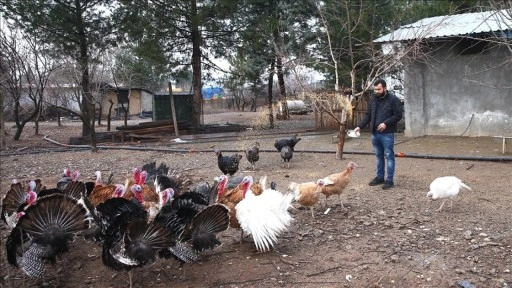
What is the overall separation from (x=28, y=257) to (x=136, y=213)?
113 centimetres

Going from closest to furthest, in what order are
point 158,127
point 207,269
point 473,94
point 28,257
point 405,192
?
point 28,257, point 207,269, point 405,192, point 473,94, point 158,127

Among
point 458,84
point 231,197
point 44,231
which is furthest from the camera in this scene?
point 458,84

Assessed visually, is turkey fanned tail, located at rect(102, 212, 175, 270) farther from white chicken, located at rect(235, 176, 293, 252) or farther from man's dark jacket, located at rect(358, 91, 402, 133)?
man's dark jacket, located at rect(358, 91, 402, 133)

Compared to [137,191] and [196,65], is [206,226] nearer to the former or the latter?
[137,191]

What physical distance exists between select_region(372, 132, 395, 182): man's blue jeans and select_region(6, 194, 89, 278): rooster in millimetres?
4803

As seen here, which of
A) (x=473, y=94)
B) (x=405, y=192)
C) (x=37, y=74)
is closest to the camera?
(x=405, y=192)

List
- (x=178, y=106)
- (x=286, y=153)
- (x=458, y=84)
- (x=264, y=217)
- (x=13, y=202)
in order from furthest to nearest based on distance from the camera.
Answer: (x=178, y=106) < (x=458, y=84) < (x=286, y=153) < (x=13, y=202) < (x=264, y=217)

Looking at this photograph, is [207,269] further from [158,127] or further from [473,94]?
[158,127]

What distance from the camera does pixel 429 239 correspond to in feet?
16.5

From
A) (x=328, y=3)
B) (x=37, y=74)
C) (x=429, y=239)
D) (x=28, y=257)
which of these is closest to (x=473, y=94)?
Result: (x=328, y=3)

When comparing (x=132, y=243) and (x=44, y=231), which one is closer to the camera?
(x=132, y=243)

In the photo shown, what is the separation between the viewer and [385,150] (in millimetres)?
7246

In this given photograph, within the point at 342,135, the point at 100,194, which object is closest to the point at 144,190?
the point at 100,194

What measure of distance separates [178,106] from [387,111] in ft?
56.2
